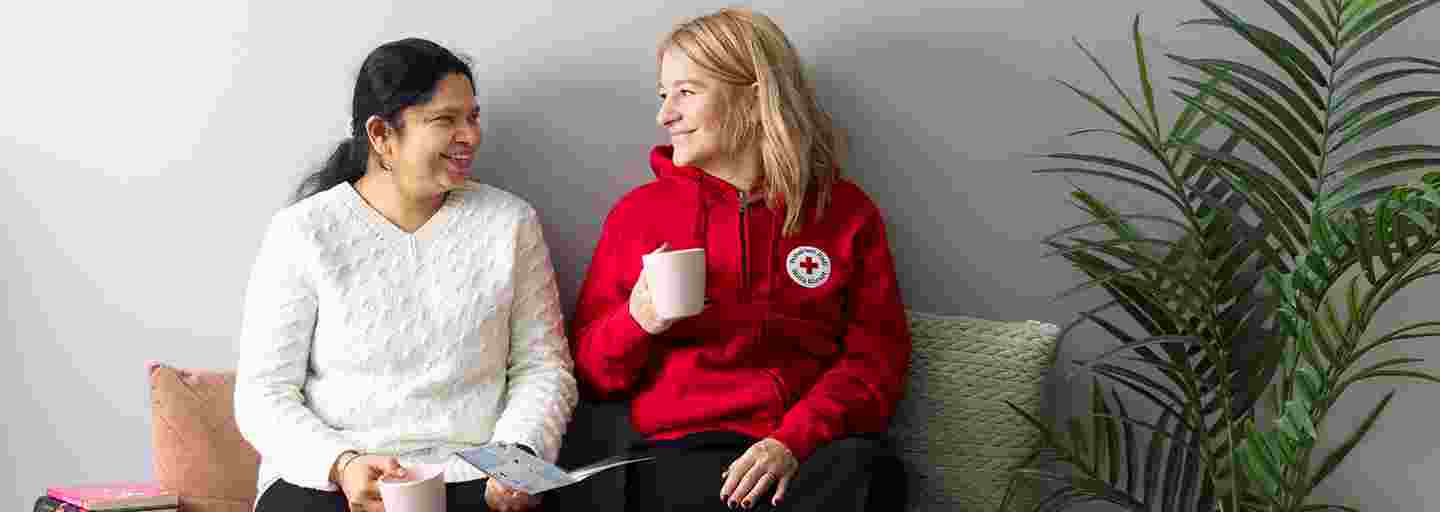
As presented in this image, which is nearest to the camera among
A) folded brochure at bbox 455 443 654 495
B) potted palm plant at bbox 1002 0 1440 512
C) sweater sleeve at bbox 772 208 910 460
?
folded brochure at bbox 455 443 654 495

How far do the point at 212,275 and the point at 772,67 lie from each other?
1157 millimetres

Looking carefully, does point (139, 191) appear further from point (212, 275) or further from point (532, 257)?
point (532, 257)

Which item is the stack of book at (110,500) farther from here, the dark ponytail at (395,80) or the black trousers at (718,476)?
the black trousers at (718,476)

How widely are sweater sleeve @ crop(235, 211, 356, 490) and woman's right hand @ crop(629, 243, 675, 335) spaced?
503 millimetres

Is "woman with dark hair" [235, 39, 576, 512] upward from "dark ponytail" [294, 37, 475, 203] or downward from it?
downward

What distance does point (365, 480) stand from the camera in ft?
7.40

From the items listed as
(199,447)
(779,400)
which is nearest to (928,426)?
(779,400)

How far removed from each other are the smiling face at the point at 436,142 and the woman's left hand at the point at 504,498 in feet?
1.70

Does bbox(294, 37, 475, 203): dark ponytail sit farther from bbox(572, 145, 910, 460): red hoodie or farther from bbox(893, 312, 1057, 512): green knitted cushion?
bbox(893, 312, 1057, 512): green knitted cushion

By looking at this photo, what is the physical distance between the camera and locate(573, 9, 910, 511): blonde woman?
2.46 meters

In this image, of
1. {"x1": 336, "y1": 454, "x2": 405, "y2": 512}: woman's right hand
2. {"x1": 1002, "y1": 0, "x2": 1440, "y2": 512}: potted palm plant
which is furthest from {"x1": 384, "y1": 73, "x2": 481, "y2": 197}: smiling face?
{"x1": 1002, "y1": 0, "x2": 1440, "y2": 512}: potted palm plant

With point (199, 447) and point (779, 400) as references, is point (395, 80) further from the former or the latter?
point (779, 400)

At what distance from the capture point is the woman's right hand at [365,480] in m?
2.25

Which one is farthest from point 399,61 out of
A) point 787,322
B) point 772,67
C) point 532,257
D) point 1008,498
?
point 1008,498
